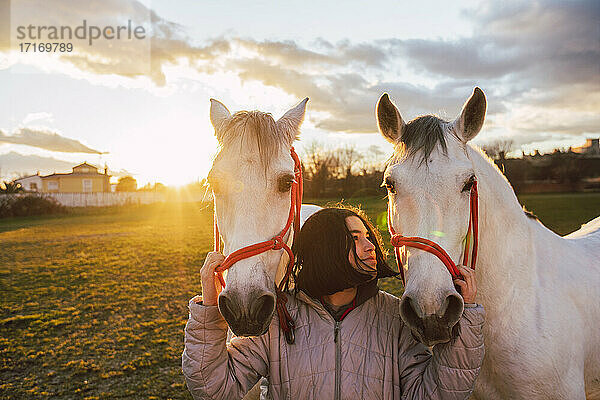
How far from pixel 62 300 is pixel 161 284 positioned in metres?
2.15

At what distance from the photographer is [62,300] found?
8414 mm

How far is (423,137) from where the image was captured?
1.97m

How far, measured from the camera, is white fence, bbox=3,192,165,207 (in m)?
37.4

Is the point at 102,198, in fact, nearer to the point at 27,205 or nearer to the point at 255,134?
the point at 27,205

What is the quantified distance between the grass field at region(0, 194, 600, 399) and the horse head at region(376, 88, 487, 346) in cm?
124

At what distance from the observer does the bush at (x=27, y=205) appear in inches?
1177

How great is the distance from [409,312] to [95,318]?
23.7 feet

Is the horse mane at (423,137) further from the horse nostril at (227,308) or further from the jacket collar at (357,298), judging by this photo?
the horse nostril at (227,308)

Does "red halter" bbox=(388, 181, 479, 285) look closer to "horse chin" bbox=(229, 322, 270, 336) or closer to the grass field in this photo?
"horse chin" bbox=(229, 322, 270, 336)

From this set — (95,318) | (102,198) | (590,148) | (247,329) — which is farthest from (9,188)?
(590,148)

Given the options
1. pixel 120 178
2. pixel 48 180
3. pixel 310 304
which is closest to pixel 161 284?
pixel 310 304

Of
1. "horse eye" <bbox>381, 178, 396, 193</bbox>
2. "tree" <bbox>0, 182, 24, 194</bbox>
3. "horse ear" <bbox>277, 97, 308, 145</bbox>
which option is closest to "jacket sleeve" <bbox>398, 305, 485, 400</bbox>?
"horse eye" <bbox>381, 178, 396, 193</bbox>

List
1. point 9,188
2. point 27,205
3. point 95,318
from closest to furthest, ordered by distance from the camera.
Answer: point 95,318 < point 27,205 < point 9,188

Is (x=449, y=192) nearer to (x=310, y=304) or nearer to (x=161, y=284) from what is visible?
(x=310, y=304)
